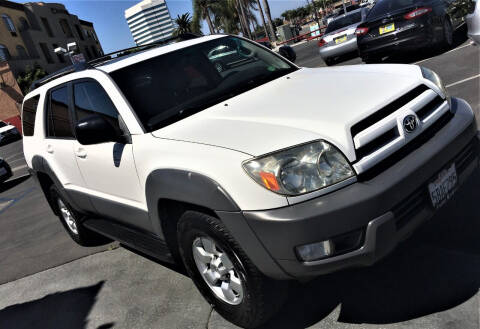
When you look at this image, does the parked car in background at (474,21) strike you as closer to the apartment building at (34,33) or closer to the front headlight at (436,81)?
the front headlight at (436,81)

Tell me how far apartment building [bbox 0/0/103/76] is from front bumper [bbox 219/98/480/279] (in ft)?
132

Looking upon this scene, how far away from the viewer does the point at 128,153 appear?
2982 millimetres

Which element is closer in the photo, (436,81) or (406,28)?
(436,81)

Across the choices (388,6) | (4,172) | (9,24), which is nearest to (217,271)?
(388,6)

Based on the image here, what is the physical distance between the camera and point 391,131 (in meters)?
2.41

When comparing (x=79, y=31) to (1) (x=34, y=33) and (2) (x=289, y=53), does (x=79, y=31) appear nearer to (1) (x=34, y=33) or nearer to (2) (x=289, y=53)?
(1) (x=34, y=33)

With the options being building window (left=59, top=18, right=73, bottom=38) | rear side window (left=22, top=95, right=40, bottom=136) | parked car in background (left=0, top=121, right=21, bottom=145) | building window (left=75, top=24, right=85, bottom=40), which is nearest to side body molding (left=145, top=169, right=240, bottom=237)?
rear side window (left=22, top=95, right=40, bottom=136)

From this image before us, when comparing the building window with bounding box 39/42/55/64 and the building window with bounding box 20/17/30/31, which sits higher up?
the building window with bounding box 20/17/30/31

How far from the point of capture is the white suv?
218cm

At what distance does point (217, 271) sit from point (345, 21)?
39.1 feet

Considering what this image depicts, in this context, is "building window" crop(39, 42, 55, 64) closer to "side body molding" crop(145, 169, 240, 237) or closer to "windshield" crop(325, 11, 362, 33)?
"windshield" crop(325, 11, 362, 33)

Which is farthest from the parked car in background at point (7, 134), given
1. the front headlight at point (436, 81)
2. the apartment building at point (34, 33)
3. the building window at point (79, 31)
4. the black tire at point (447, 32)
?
the building window at point (79, 31)

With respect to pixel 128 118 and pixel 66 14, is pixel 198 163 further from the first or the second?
pixel 66 14

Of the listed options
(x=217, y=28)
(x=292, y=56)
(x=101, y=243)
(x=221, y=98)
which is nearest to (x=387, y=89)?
(x=221, y=98)
